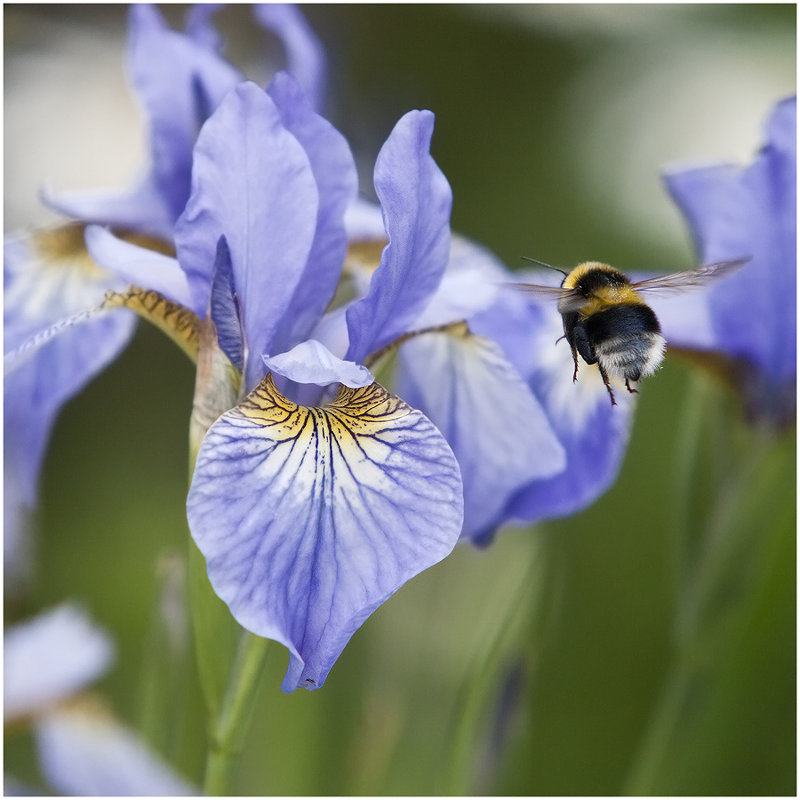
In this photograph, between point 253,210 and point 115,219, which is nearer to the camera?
point 253,210

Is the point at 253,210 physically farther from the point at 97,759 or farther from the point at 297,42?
the point at 97,759

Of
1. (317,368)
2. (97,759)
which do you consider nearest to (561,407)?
(317,368)

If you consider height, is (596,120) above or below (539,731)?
above

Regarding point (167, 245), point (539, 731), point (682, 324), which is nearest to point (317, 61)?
point (167, 245)

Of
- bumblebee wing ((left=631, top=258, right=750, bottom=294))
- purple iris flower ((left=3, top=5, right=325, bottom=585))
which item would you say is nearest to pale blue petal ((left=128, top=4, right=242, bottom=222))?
purple iris flower ((left=3, top=5, right=325, bottom=585))

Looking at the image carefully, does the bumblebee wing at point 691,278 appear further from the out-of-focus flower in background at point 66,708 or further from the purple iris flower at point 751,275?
the out-of-focus flower in background at point 66,708

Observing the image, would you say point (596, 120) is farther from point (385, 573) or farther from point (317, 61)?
point (385, 573)

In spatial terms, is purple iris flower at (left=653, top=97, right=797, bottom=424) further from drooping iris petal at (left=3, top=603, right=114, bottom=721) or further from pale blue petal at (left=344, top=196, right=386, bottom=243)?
drooping iris petal at (left=3, top=603, right=114, bottom=721)
